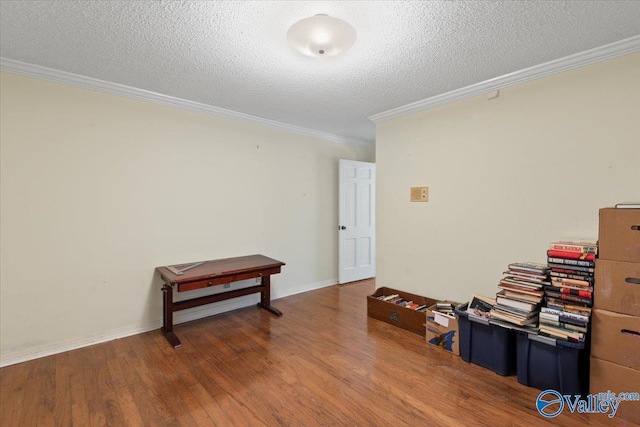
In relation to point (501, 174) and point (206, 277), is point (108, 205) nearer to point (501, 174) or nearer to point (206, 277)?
point (206, 277)

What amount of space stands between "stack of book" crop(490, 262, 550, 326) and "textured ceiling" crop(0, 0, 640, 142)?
1.65m

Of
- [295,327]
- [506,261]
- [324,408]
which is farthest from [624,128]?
[295,327]

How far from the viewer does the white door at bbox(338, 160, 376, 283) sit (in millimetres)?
4719

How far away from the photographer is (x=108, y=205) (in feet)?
9.22

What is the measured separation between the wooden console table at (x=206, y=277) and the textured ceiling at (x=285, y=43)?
1.83 metres

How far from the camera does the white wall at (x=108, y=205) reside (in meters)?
2.42

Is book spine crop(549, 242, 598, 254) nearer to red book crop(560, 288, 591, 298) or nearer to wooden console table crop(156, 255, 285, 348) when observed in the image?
red book crop(560, 288, 591, 298)

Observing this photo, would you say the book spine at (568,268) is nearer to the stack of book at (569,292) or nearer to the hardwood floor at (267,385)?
the stack of book at (569,292)

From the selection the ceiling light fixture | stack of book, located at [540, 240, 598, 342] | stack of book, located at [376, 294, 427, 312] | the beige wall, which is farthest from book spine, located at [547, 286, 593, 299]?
the ceiling light fixture

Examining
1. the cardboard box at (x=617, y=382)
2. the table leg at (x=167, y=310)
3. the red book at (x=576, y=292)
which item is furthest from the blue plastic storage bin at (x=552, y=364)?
the table leg at (x=167, y=310)

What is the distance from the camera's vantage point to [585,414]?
1817 mm

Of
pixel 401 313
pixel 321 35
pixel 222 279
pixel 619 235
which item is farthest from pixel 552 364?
pixel 222 279

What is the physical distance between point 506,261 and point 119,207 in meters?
3.73

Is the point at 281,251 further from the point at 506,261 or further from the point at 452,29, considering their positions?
the point at 452,29
